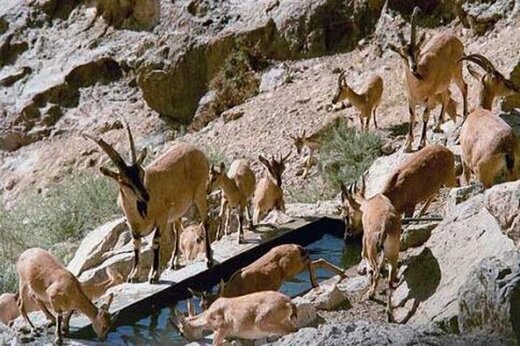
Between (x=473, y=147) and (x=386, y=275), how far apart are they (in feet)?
4.35

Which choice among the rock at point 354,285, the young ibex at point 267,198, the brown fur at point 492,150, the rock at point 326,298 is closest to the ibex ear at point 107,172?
the rock at point 326,298

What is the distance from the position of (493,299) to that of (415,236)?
302 centimetres

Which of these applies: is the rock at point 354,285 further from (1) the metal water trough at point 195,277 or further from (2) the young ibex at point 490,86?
(2) the young ibex at point 490,86

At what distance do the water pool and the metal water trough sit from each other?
82 millimetres

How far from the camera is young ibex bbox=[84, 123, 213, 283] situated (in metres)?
7.77

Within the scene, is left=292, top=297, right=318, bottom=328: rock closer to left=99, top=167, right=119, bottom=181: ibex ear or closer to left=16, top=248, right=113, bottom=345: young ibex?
left=16, top=248, right=113, bottom=345: young ibex

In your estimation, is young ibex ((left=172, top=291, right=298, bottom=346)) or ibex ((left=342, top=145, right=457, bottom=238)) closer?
young ibex ((left=172, top=291, right=298, bottom=346))

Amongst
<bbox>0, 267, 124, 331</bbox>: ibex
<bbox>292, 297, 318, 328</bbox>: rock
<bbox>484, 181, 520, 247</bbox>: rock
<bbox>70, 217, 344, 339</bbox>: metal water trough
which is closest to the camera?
<bbox>484, 181, 520, 247</bbox>: rock

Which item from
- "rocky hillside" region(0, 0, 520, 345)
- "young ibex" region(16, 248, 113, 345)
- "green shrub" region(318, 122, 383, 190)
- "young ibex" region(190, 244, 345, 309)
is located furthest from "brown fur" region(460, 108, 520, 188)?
"green shrub" region(318, 122, 383, 190)

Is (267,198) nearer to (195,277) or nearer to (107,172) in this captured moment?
(195,277)

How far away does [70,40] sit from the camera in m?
18.8

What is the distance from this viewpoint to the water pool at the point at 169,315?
23.5ft

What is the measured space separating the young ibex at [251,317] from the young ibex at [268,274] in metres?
0.56

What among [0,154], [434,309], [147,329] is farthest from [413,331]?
[0,154]
